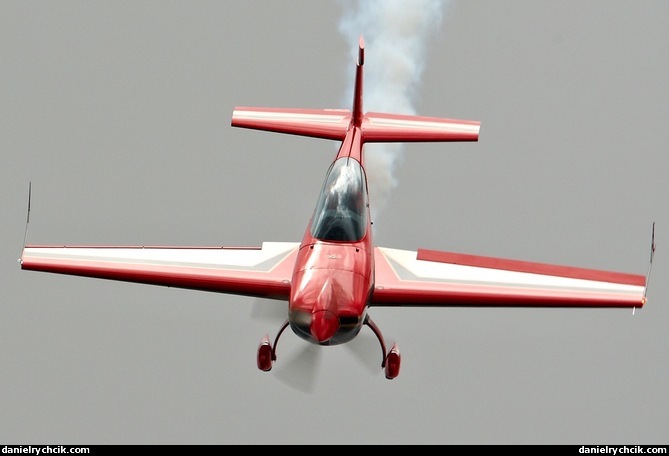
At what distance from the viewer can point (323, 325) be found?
18.5 meters

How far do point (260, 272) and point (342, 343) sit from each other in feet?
7.50

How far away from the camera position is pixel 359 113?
23.3 m

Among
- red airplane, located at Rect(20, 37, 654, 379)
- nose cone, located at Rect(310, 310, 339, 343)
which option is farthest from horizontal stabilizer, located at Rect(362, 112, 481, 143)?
nose cone, located at Rect(310, 310, 339, 343)

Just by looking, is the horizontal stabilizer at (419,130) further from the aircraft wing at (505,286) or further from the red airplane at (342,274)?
the aircraft wing at (505,286)

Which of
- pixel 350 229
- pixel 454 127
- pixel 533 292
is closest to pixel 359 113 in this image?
pixel 454 127

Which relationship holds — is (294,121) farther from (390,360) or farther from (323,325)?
(323,325)

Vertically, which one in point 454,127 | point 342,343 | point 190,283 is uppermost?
point 454,127

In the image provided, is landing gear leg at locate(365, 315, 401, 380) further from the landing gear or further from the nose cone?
the nose cone

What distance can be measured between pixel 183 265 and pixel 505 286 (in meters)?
5.55

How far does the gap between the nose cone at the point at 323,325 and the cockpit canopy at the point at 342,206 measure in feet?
5.96

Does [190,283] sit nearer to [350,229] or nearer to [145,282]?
[145,282]

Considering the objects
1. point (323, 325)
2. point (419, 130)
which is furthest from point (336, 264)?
point (419, 130)

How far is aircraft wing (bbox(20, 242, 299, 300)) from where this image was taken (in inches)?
798

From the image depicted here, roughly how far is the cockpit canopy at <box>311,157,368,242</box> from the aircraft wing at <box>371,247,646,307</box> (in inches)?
41.6
